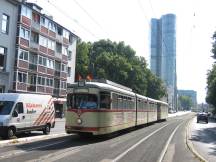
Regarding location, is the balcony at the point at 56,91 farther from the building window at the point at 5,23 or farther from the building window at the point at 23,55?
the building window at the point at 5,23

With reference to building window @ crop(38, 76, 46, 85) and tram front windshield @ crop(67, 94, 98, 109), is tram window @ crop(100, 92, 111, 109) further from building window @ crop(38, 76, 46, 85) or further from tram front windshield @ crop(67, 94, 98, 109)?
building window @ crop(38, 76, 46, 85)

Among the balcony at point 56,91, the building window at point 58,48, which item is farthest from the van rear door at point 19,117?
the building window at point 58,48

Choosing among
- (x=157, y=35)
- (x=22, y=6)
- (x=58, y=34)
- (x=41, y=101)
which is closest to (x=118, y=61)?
(x=58, y=34)

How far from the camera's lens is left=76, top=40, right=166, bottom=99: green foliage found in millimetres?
86688

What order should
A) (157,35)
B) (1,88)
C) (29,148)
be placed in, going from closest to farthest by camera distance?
(29,148) < (157,35) < (1,88)

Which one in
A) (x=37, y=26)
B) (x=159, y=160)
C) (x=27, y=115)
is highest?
(x=37, y=26)

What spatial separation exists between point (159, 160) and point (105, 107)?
7878 millimetres

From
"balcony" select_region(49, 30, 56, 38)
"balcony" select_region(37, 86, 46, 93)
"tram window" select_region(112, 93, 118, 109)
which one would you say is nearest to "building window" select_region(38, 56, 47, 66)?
"balcony" select_region(37, 86, 46, 93)

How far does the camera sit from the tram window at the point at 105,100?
22497mm

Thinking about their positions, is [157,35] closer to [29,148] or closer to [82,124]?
[82,124]

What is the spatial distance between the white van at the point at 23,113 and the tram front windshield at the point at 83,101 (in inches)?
94.5

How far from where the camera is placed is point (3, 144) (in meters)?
18.0

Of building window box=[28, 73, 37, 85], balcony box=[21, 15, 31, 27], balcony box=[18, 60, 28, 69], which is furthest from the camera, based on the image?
building window box=[28, 73, 37, 85]

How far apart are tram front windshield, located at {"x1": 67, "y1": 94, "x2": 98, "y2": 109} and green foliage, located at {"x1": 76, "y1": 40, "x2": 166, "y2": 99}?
62033 millimetres
